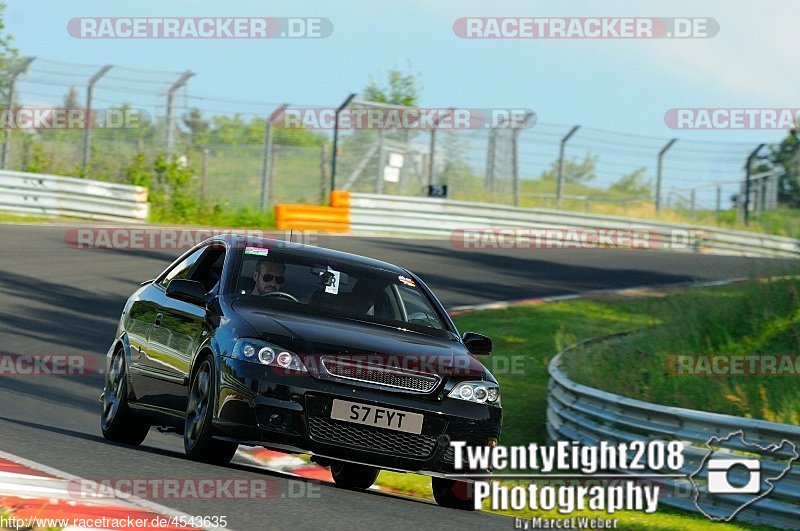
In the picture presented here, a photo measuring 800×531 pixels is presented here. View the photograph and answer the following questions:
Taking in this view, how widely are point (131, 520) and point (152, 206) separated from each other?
2576 centimetres

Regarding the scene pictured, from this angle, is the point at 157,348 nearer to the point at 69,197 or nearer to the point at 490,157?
the point at 69,197

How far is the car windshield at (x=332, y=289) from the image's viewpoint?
908 centimetres

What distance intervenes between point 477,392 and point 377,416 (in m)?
0.68

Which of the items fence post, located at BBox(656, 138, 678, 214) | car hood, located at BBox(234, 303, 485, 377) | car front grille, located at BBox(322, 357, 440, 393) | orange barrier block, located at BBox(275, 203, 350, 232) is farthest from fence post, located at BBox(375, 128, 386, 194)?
car front grille, located at BBox(322, 357, 440, 393)

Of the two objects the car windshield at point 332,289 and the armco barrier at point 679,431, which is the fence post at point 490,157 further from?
the car windshield at point 332,289

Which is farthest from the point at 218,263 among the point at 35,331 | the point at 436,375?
the point at 35,331

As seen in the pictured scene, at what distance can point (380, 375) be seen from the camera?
818 centimetres

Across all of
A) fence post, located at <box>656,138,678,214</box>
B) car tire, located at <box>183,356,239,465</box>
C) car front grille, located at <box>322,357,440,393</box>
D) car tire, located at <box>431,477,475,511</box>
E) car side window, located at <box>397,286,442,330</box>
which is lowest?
car tire, located at <box>431,477,475,511</box>

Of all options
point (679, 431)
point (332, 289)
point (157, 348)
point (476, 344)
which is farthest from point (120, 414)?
point (679, 431)

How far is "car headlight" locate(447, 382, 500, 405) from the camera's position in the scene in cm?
834

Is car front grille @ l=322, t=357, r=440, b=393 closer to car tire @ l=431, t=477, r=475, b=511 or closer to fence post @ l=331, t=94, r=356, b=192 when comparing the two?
car tire @ l=431, t=477, r=475, b=511

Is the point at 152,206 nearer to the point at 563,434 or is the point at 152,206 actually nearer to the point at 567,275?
the point at 567,275

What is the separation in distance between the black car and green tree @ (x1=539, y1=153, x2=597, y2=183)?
72.3ft

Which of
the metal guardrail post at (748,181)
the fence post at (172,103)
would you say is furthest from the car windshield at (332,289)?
the metal guardrail post at (748,181)
